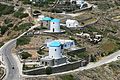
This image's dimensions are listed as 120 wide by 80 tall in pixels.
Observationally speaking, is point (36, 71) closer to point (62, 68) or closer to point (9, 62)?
point (62, 68)

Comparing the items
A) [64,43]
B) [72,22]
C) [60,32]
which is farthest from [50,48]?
[72,22]

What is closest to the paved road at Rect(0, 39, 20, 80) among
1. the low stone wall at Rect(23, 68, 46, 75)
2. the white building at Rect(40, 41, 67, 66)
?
the low stone wall at Rect(23, 68, 46, 75)

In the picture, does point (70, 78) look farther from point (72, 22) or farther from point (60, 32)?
point (72, 22)

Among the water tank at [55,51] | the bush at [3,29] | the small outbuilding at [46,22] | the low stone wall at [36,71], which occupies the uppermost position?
the water tank at [55,51]

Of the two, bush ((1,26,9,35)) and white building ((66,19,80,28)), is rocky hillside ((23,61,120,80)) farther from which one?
bush ((1,26,9,35))

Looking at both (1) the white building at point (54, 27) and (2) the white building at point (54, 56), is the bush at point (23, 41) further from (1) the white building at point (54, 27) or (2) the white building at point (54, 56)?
(2) the white building at point (54, 56)

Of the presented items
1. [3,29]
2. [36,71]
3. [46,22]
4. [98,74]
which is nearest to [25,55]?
[36,71]

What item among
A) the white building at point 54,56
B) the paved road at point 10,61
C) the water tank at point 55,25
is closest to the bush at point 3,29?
the paved road at point 10,61

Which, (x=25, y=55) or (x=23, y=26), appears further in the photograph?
(x=23, y=26)
